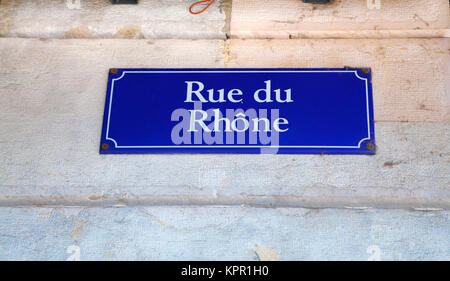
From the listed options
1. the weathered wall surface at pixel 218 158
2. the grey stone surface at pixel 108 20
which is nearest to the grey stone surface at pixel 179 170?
the weathered wall surface at pixel 218 158

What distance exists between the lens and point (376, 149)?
1.73 meters

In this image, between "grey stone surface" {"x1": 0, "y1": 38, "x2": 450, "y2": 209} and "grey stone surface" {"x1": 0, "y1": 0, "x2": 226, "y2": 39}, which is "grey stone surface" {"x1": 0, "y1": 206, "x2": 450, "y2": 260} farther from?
"grey stone surface" {"x1": 0, "y1": 0, "x2": 226, "y2": 39}

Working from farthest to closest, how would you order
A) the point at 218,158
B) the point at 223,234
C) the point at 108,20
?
the point at 108,20, the point at 218,158, the point at 223,234

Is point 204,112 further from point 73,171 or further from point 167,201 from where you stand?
point 73,171

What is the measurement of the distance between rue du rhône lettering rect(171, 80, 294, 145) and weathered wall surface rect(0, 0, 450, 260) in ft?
0.29

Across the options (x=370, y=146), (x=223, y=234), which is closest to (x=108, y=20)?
(x=223, y=234)

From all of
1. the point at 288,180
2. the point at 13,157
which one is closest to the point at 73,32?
the point at 13,157

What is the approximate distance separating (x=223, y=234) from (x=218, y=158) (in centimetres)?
31

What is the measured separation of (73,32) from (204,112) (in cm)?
76

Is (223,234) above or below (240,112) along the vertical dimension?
below

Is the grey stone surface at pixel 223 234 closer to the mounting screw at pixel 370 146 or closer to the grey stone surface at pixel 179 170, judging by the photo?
the grey stone surface at pixel 179 170

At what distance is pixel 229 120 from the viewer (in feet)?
5.83

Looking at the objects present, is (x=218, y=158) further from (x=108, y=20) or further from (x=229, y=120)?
(x=108, y=20)

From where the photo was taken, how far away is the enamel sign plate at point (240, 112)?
5.72 ft
